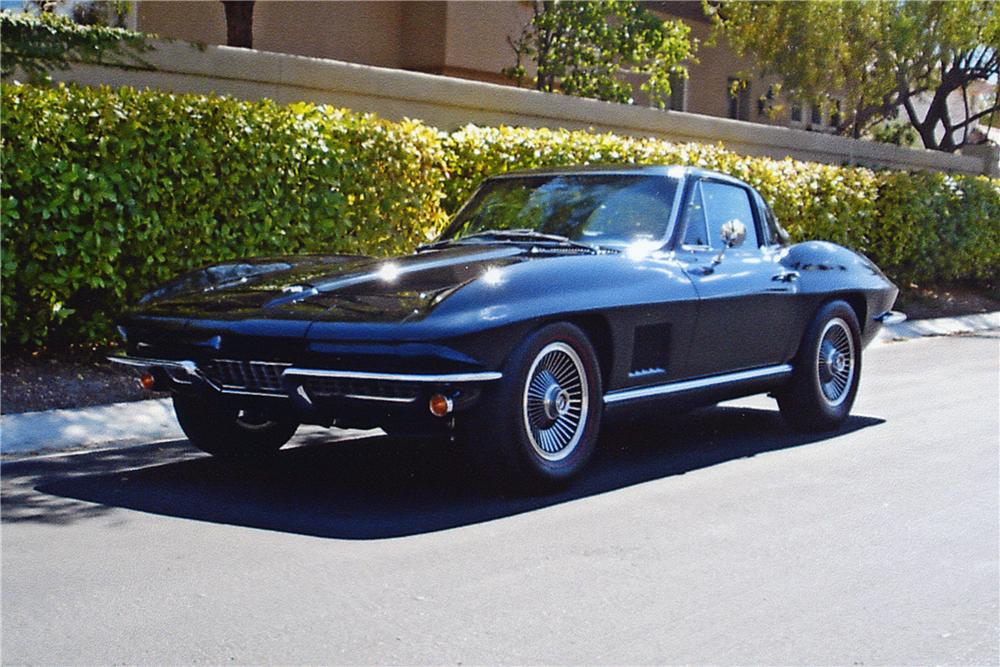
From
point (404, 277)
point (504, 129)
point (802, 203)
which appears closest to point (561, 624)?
point (404, 277)

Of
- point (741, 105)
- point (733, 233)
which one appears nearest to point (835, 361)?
point (733, 233)

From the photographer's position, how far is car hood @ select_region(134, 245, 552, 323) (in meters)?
5.99

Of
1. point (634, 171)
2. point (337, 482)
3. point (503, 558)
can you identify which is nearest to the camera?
point (503, 558)

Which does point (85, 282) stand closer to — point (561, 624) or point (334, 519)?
point (334, 519)

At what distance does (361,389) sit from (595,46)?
14138 mm

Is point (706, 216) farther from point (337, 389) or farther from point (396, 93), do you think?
point (396, 93)

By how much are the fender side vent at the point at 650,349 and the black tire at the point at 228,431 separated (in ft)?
5.72

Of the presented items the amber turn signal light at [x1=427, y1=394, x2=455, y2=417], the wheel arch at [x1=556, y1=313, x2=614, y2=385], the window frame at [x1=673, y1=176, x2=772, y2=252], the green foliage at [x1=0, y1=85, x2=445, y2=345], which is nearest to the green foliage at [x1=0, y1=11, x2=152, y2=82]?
the green foliage at [x1=0, y1=85, x2=445, y2=345]

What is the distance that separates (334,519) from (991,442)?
13.8 ft

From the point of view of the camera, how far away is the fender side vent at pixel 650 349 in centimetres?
684

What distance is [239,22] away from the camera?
1558cm

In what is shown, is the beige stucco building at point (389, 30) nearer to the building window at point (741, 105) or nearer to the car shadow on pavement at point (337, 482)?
the building window at point (741, 105)

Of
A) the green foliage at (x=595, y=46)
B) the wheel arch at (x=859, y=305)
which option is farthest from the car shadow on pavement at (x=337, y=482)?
the green foliage at (x=595, y=46)

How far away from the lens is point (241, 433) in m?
7.21
